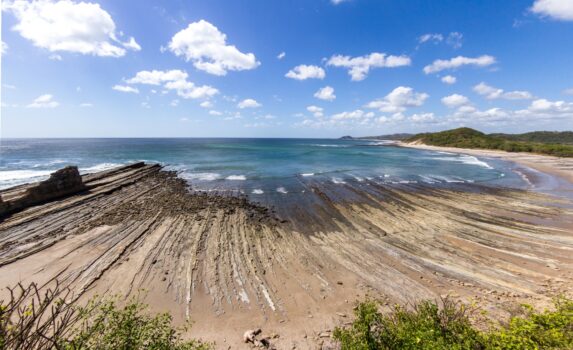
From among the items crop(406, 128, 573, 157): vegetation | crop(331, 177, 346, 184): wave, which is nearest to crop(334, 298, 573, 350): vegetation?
crop(331, 177, 346, 184): wave

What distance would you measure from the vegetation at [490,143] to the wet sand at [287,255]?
77084mm

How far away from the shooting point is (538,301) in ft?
31.1

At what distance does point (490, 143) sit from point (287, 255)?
124488 mm

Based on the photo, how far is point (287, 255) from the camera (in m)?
13.7

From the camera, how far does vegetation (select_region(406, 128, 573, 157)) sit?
72350mm

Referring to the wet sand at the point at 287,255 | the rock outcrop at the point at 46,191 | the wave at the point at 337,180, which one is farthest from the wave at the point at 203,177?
the wave at the point at 337,180

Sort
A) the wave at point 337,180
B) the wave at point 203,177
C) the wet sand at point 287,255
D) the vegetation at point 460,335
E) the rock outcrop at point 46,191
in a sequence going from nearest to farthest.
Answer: the vegetation at point 460,335, the wet sand at point 287,255, the rock outcrop at point 46,191, the wave at point 337,180, the wave at point 203,177

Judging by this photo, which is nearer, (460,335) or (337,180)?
(460,335)

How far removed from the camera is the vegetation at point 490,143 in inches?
2848

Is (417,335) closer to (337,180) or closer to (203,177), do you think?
(337,180)

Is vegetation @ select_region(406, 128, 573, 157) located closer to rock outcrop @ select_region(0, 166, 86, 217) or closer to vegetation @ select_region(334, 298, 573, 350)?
vegetation @ select_region(334, 298, 573, 350)

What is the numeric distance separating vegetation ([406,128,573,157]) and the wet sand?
77084 millimetres

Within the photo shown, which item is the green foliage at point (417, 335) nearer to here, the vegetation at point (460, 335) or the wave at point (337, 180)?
the vegetation at point (460, 335)

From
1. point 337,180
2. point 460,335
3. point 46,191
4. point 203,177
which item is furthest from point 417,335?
point 203,177
